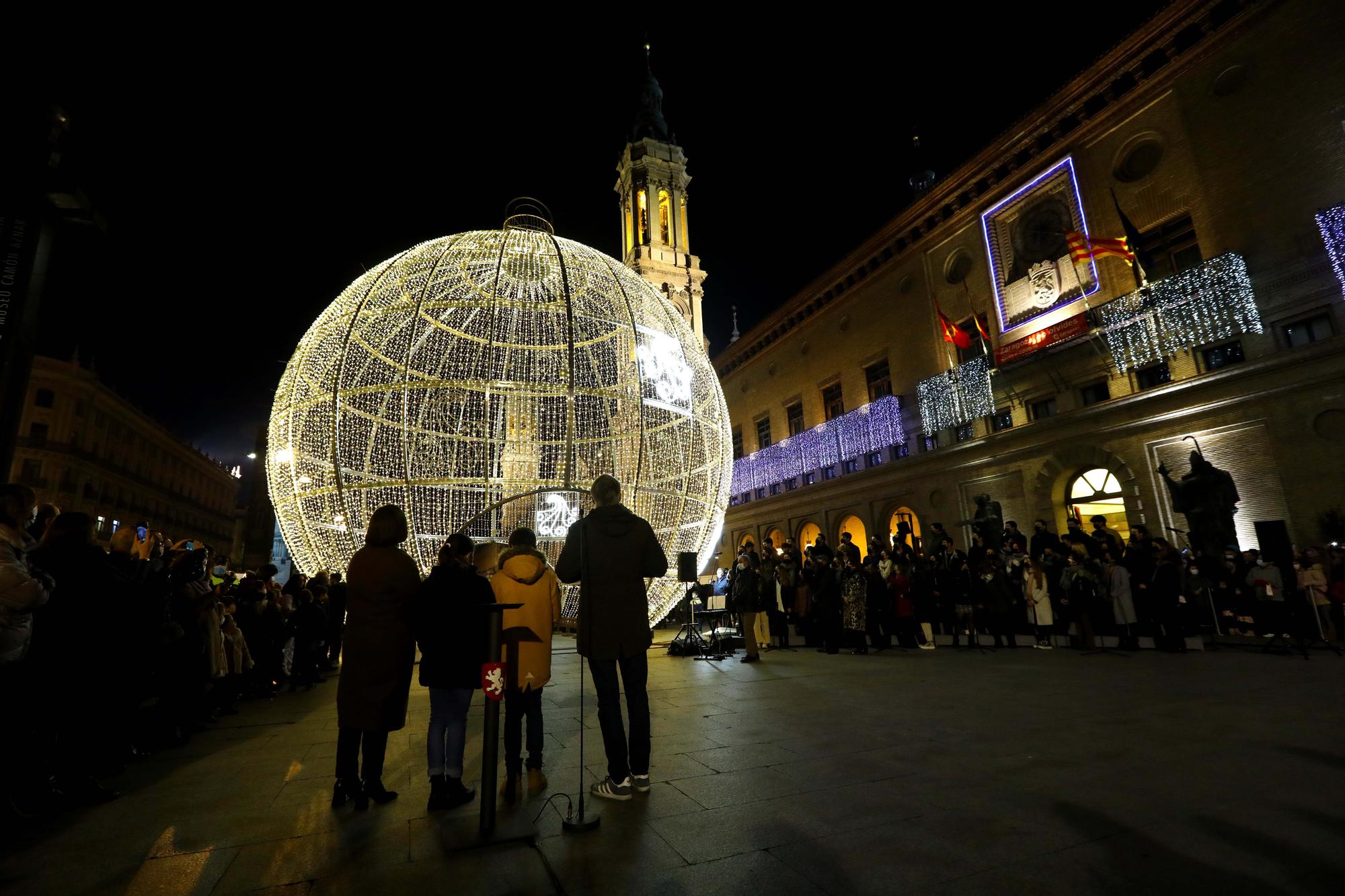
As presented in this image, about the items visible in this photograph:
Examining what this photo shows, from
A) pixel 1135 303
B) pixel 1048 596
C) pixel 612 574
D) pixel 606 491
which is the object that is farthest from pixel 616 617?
pixel 1135 303

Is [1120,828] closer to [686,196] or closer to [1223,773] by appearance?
[1223,773]

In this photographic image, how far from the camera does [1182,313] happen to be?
16.3 metres

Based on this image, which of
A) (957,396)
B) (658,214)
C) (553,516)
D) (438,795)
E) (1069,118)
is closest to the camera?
(438,795)

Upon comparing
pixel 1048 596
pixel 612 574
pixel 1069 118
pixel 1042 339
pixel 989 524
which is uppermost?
pixel 1069 118

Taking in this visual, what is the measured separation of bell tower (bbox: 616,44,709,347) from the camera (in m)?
34.3

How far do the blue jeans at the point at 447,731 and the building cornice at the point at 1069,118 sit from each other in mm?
23930

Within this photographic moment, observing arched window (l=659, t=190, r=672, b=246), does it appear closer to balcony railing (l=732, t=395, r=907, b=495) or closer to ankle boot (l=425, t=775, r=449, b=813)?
balcony railing (l=732, t=395, r=907, b=495)

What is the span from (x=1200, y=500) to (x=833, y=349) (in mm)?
17458

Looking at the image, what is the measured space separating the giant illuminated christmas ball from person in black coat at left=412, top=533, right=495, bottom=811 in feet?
11.2

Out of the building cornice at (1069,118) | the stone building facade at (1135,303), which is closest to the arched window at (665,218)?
the building cornice at (1069,118)

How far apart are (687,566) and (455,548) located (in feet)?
14.4

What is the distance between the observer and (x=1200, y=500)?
1409cm

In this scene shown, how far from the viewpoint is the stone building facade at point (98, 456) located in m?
34.4

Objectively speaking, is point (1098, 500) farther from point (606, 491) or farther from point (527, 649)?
point (527, 649)
